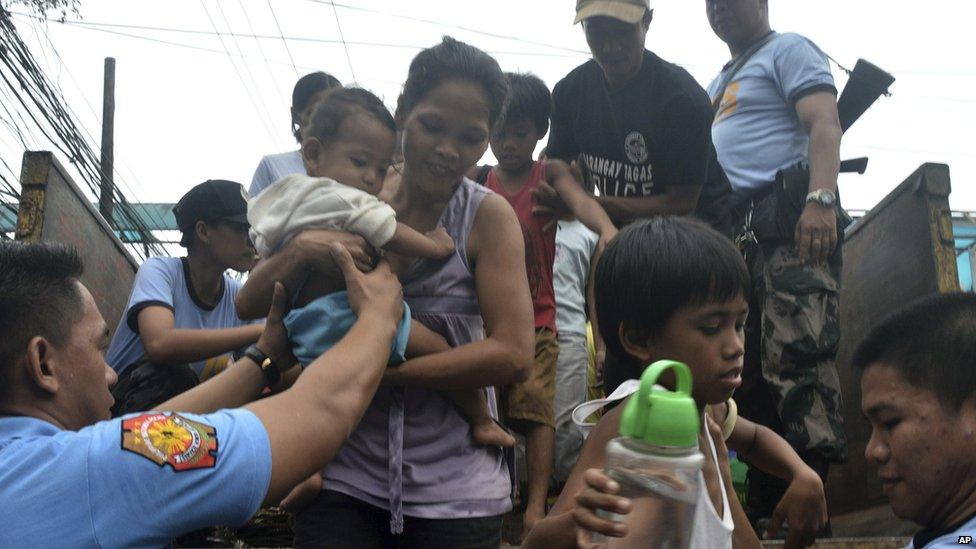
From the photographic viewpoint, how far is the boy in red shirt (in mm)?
3227

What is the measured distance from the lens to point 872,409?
188cm

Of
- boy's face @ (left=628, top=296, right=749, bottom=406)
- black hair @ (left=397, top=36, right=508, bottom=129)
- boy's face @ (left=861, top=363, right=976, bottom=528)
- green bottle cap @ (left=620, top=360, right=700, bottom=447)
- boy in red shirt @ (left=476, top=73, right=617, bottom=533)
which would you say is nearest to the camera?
green bottle cap @ (left=620, top=360, right=700, bottom=447)

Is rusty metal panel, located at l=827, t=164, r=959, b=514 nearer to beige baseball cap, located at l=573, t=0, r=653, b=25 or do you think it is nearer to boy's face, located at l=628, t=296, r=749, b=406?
beige baseball cap, located at l=573, t=0, r=653, b=25

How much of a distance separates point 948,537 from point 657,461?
73cm

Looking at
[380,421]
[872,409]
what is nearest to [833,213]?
[872,409]

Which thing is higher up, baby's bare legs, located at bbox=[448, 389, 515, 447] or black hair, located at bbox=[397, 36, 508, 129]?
black hair, located at bbox=[397, 36, 508, 129]

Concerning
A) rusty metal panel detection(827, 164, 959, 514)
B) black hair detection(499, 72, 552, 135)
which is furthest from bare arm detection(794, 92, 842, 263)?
black hair detection(499, 72, 552, 135)

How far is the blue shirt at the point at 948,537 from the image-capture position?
5.31 feet

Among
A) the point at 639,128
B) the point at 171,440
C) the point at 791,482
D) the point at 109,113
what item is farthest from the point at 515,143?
the point at 109,113

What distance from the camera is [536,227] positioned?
3574 millimetres

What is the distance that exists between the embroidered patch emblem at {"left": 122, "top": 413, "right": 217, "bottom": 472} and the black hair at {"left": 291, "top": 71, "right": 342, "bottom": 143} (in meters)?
2.51

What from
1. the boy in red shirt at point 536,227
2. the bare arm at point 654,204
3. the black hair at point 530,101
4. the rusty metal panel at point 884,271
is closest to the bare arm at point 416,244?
Answer: the boy in red shirt at point 536,227

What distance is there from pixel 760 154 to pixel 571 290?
0.94m

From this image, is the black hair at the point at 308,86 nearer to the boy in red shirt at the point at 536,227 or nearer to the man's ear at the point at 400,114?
the boy in red shirt at the point at 536,227
